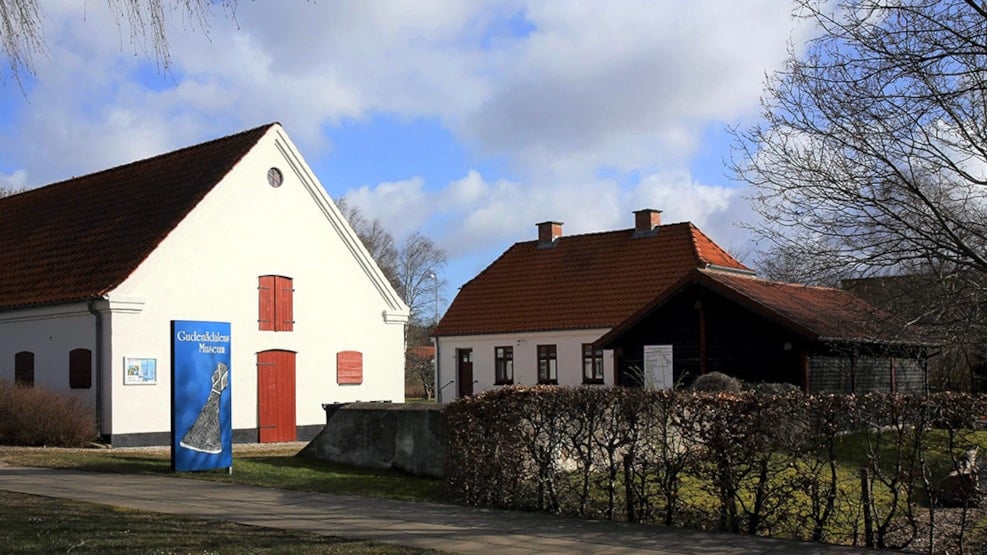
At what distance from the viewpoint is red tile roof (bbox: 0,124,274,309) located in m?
26.0

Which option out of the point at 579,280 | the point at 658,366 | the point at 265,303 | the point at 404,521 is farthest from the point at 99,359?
the point at 579,280

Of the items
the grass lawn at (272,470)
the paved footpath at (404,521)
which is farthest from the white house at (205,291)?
the paved footpath at (404,521)

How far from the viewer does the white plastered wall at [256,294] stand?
2469cm

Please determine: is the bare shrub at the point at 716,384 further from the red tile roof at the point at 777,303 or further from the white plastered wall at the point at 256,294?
the white plastered wall at the point at 256,294

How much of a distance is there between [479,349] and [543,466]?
1275 inches

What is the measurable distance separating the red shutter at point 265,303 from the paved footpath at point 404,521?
11.8 m

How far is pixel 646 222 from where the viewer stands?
146ft

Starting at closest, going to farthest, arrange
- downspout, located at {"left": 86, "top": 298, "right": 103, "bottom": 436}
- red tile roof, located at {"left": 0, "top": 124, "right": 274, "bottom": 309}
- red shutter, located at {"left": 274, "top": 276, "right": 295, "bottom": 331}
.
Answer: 1. downspout, located at {"left": 86, "top": 298, "right": 103, "bottom": 436}
2. red tile roof, located at {"left": 0, "top": 124, "right": 274, "bottom": 309}
3. red shutter, located at {"left": 274, "top": 276, "right": 295, "bottom": 331}

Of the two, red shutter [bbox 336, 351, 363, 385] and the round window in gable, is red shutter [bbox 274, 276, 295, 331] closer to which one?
red shutter [bbox 336, 351, 363, 385]

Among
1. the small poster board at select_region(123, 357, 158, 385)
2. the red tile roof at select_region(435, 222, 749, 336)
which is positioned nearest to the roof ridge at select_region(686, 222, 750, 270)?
the red tile roof at select_region(435, 222, 749, 336)

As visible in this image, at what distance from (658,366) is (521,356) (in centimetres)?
1497

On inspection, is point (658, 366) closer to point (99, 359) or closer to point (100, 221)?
point (99, 359)

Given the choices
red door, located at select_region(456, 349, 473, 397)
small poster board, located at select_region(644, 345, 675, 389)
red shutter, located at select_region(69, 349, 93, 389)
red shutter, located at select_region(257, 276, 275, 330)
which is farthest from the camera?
red door, located at select_region(456, 349, 473, 397)

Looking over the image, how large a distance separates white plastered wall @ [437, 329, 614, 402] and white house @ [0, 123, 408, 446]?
34.1 ft
